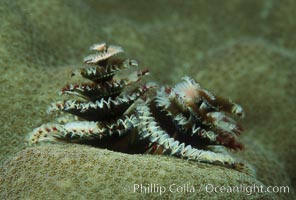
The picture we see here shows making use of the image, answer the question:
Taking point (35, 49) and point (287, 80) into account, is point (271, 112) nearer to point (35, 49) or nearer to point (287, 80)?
point (287, 80)

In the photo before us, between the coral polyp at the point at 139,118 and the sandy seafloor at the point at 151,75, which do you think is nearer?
the sandy seafloor at the point at 151,75

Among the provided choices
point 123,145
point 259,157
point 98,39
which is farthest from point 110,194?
point 98,39

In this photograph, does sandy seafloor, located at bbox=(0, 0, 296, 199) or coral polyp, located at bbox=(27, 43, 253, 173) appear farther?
coral polyp, located at bbox=(27, 43, 253, 173)

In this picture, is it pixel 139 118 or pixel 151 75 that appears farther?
pixel 151 75
